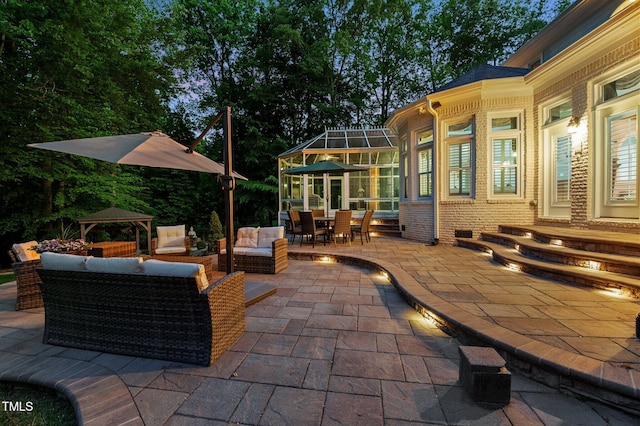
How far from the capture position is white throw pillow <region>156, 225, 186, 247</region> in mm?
6145

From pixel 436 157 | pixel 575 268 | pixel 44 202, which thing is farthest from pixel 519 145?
pixel 44 202

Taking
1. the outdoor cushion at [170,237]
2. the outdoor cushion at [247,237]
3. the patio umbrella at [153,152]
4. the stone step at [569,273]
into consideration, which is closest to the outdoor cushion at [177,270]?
the patio umbrella at [153,152]

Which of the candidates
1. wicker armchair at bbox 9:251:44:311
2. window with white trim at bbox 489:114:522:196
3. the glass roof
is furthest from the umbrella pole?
the glass roof

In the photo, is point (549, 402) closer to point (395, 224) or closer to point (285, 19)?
point (395, 224)

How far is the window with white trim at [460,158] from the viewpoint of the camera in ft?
23.5

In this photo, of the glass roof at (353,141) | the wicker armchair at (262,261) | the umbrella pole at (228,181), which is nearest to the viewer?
the umbrella pole at (228,181)

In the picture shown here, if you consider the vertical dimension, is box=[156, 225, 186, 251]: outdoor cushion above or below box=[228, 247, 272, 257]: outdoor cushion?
above

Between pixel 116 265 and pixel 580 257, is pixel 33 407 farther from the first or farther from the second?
pixel 580 257

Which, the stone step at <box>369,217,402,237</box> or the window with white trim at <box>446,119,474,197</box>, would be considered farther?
the stone step at <box>369,217,402,237</box>

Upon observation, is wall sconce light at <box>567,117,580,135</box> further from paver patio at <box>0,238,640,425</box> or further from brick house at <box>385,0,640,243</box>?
paver patio at <box>0,238,640,425</box>

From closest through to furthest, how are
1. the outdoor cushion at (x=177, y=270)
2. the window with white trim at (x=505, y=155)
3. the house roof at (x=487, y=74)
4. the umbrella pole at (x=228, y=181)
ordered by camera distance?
the outdoor cushion at (x=177, y=270) < the umbrella pole at (x=228, y=181) < the window with white trim at (x=505, y=155) < the house roof at (x=487, y=74)

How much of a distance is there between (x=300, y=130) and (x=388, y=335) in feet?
51.4

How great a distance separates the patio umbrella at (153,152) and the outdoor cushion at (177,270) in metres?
0.83

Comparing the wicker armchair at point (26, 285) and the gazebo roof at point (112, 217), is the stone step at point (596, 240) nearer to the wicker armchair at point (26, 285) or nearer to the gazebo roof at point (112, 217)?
the wicker armchair at point (26, 285)
